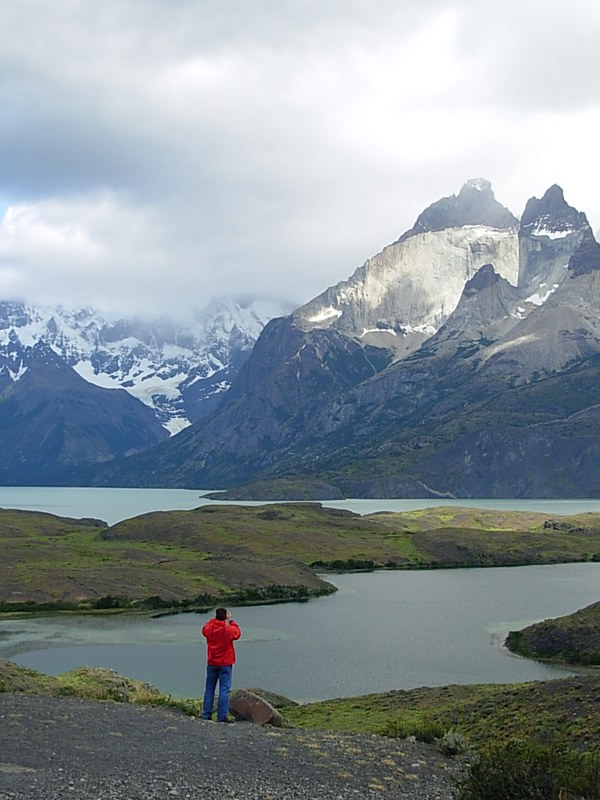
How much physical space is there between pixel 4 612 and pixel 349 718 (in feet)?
208

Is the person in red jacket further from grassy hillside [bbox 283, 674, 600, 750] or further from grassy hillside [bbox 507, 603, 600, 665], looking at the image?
grassy hillside [bbox 507, 603, 600, 665]

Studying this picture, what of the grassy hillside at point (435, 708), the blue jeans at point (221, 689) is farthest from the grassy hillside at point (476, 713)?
the blue jeans at point (221, 689)

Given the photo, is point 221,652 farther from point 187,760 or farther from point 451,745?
point 451,745

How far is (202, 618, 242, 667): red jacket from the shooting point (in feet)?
89.6

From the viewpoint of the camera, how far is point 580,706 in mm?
35812

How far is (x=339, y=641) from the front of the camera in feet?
252

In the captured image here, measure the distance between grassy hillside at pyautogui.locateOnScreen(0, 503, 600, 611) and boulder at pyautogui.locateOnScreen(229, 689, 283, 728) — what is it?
72771 mm

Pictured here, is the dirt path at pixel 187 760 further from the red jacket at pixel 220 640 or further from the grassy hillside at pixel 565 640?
the grassy hillside at pixel 565 640

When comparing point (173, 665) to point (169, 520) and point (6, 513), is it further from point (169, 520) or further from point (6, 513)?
point (6, 513)

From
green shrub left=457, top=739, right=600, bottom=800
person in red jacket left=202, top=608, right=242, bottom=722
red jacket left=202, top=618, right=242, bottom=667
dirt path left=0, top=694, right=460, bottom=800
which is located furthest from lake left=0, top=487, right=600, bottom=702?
green shrub left=457, top=739, right=600, bottom=800

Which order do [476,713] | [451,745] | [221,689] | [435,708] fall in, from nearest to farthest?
1. [451,745]
2. [221,689]
3. [476,713]
4. [435,708]

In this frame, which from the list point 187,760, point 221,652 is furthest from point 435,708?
point 187,760

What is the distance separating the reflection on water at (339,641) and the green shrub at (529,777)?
37882 millimetres

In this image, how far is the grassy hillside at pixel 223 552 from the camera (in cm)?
10550
